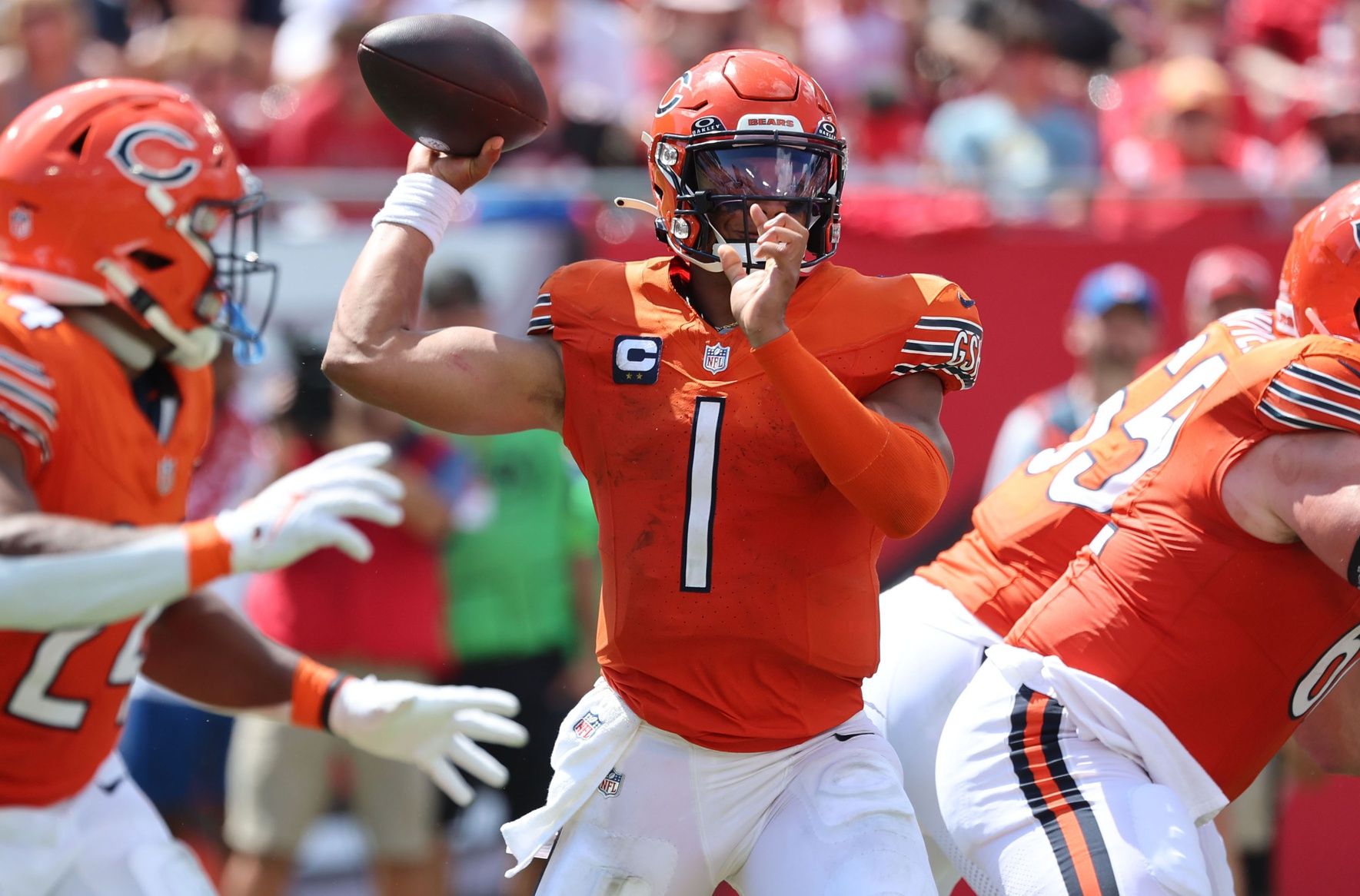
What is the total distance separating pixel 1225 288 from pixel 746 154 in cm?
307

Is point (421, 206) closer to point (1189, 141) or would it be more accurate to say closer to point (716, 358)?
point (716, 358)

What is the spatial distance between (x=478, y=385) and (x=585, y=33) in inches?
189

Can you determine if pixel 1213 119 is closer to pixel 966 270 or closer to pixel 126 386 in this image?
pixel 966 270

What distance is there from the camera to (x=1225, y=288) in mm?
5602

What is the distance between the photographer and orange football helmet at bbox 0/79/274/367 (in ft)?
11.9

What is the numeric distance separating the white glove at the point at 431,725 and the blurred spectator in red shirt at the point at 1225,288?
122 inches

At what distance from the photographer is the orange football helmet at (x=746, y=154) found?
9.94 ft

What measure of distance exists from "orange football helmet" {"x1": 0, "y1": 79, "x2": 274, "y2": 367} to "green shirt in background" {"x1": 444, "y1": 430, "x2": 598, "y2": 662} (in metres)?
1.82

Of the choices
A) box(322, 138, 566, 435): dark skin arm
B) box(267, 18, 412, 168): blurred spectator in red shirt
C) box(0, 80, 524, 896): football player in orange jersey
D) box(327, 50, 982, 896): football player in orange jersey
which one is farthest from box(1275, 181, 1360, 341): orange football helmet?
box(267, 18, 412, 168): blurred spectator in red shirt

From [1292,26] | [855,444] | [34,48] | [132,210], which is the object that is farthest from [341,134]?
[1292,26]

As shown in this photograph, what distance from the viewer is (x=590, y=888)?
3012 mm

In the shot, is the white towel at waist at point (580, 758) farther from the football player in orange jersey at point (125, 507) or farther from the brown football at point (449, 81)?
the brown football at point (449, 81)

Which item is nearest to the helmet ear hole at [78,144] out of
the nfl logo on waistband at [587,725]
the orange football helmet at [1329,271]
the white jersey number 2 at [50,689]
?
the white jersey number 2 at [50,689]

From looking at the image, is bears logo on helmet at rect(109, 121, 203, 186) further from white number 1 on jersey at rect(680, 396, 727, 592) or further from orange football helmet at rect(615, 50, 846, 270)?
white number 1 on jersey at rect(680, 396, 727, 592)
